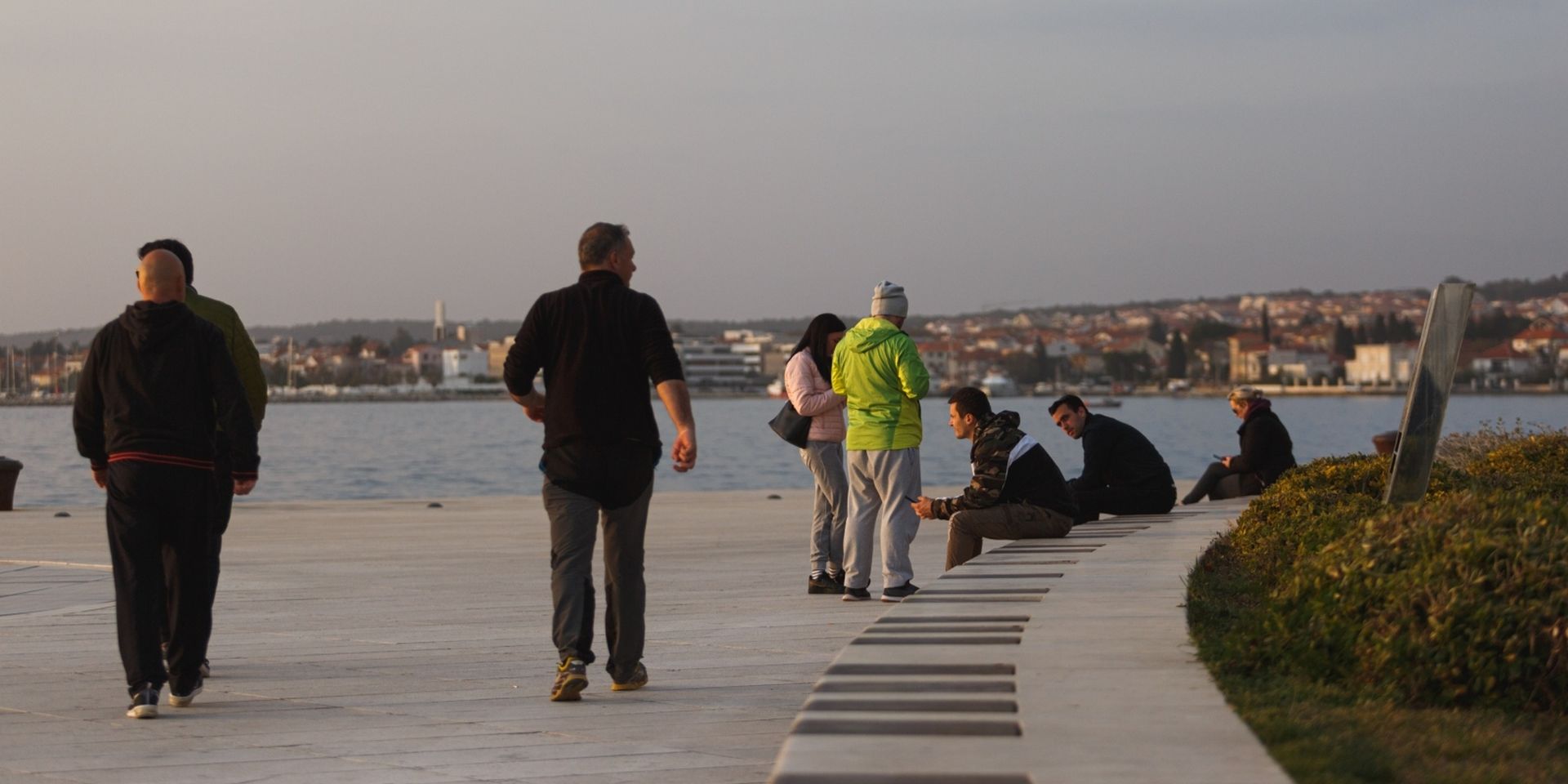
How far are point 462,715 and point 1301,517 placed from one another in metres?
4.27

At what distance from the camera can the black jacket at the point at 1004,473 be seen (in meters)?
10.2

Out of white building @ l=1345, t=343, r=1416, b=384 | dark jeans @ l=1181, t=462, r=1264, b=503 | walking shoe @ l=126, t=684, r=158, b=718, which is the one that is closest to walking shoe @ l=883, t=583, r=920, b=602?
walking shoe @ l=126, t=684, r=158, b=718

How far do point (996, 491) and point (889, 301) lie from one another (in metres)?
1.38

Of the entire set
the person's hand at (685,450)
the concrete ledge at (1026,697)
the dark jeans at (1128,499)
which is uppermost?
the person's hand at (685,450)

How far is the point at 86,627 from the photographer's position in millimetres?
9148

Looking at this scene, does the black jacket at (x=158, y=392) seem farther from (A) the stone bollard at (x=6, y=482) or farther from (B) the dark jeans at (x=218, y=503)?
(A) the stone bollard at (x=6, y=482)

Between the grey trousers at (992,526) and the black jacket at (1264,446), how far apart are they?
523 centimetres

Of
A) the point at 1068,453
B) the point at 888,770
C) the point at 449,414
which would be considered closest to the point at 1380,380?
the point at 449,414

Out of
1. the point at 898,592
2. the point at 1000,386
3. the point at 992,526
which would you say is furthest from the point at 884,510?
the point at 1000,386

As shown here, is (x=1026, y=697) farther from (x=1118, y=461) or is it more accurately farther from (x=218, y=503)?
(x=1118, y=461)

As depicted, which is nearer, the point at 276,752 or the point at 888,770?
the point at 888,770

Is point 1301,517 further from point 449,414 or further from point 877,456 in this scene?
point 449,414

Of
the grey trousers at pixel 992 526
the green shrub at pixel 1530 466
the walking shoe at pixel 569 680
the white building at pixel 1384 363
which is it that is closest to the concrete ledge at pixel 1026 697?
the walking shoe at pixel 569 680

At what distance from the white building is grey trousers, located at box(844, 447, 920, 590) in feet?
617
